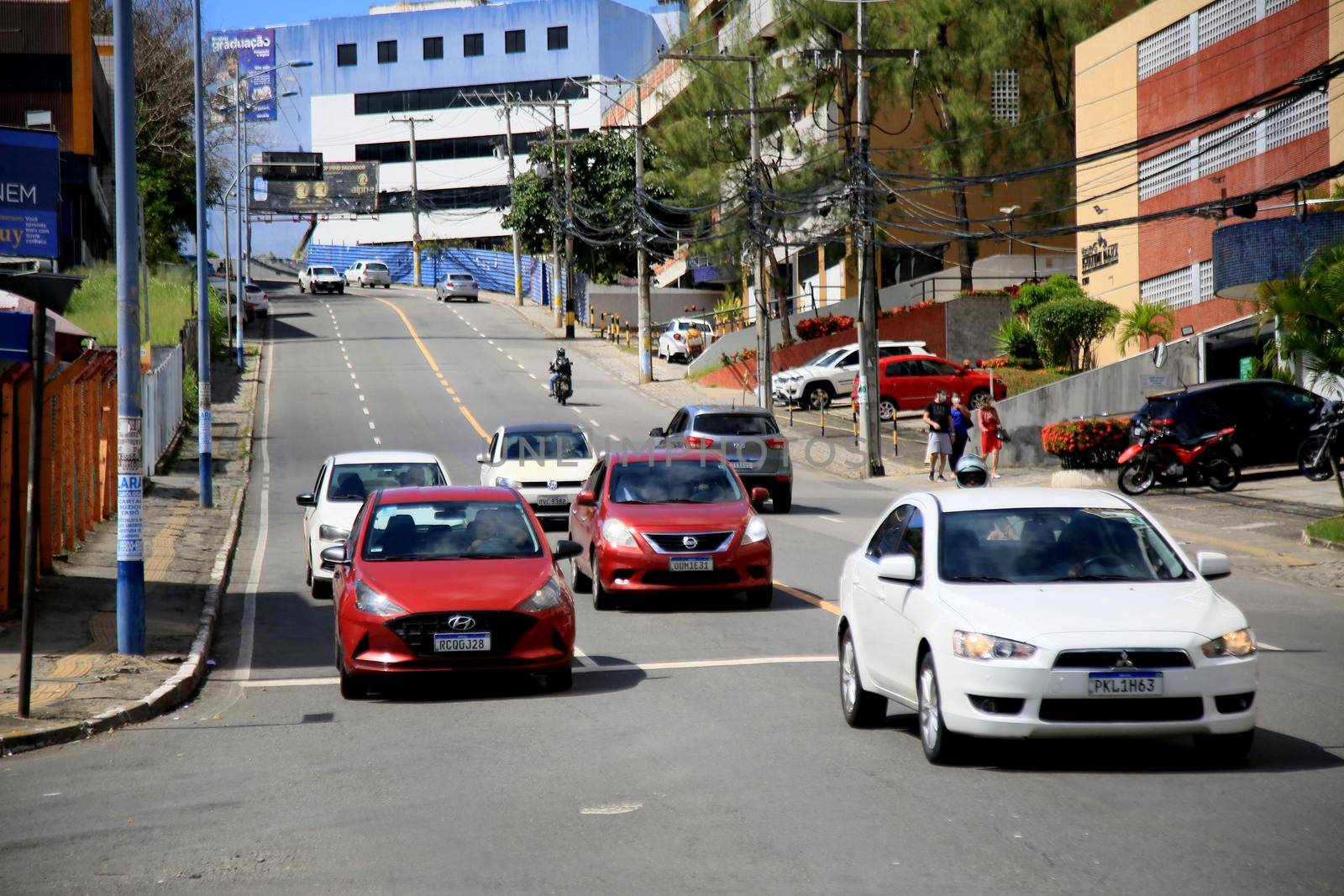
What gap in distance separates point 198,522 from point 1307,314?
1800cm

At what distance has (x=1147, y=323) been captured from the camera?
37.0 m

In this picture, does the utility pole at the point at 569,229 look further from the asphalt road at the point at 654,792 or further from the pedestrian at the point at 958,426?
the asphalt road at the point at 654,792

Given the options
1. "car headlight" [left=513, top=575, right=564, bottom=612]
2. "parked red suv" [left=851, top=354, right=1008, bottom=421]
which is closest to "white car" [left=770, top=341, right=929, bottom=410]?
"parked red suv" [left=851, top=354, right=1008, bottom=421]

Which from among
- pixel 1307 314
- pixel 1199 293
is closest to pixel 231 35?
pixel 1199 293

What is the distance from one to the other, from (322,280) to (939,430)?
219 feet

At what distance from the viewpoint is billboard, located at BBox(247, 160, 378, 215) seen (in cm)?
11031

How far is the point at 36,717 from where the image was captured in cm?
1078

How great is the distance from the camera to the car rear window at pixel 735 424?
27.2 m

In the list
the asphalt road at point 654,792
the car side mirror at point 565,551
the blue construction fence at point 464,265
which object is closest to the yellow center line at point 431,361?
the blue construction fence at point 464,265

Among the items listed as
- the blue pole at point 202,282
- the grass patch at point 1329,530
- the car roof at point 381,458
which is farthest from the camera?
the blue pole at point 202,282

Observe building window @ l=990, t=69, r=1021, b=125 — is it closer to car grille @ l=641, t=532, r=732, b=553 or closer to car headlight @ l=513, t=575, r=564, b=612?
car grille @ l=641, t=532, r=732, b=553

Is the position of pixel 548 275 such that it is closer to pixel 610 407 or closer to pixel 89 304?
pixel 610 407

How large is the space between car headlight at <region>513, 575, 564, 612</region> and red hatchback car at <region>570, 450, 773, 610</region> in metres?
4.10

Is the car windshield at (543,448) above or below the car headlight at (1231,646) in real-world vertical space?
above
